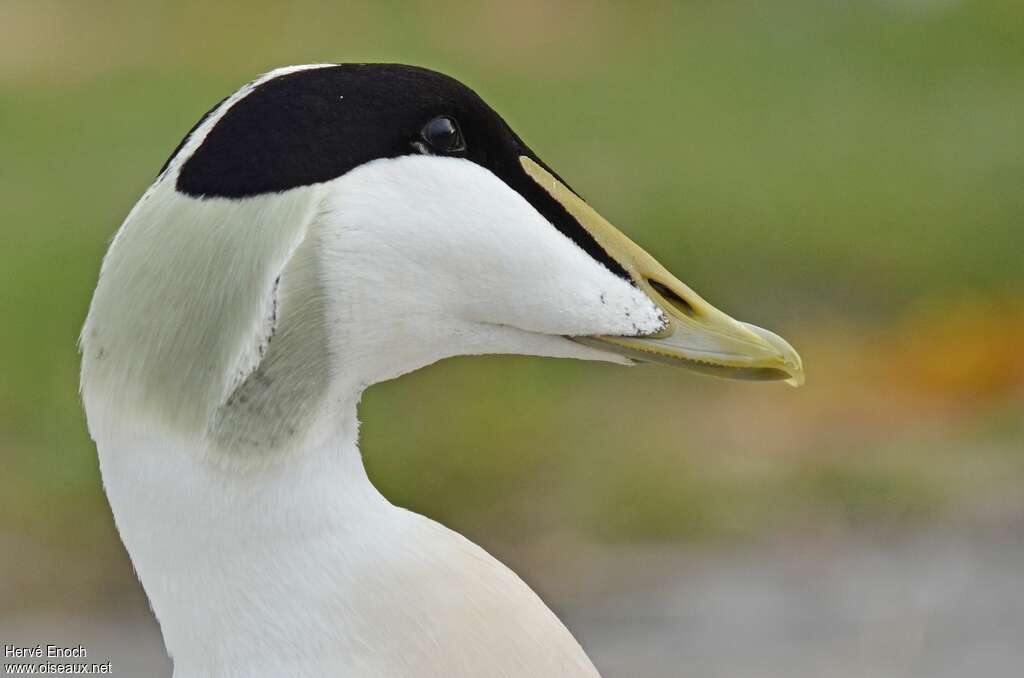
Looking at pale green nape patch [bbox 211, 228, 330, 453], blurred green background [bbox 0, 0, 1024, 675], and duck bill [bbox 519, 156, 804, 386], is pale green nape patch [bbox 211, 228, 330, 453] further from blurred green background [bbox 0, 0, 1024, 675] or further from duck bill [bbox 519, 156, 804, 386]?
blurred green background [bbox 0, 0, 1024, 675]

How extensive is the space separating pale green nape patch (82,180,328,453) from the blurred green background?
1828 millimetres

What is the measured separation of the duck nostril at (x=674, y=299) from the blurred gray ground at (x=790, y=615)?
161 cm

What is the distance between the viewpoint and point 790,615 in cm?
269

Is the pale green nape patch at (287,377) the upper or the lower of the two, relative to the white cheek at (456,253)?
lower

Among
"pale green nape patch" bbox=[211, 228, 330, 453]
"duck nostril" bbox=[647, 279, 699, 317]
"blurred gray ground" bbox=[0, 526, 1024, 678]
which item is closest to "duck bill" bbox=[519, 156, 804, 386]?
"duck nostril" bbox=[647, 279, 699, 317]

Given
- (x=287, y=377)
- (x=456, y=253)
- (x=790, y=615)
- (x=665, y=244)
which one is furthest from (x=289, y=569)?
(x=665, y=244)

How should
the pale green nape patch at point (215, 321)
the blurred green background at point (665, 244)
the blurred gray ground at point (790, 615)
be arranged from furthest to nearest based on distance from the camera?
the blurred green background at point (665, 244) → the blurred gray ground at point (790, 615) → the pale green nape patch at point (215, 321)

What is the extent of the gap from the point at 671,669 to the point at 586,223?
1.77 metres

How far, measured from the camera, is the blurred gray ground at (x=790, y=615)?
2574 mm

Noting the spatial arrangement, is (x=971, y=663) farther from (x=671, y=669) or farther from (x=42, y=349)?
(x=42, y=349)

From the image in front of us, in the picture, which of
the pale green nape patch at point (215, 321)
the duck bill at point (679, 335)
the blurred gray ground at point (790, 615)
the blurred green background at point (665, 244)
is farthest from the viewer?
the blurred green background at point (665, 244)

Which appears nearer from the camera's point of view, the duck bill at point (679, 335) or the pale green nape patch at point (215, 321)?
the pale green nape patch at point (215, 321)

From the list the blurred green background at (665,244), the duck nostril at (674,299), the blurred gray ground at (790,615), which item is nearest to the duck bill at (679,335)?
the duck nostril at (674,299)

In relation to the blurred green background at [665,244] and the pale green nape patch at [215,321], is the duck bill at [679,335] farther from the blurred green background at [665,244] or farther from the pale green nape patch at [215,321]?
the blurred green background at [665,244]
